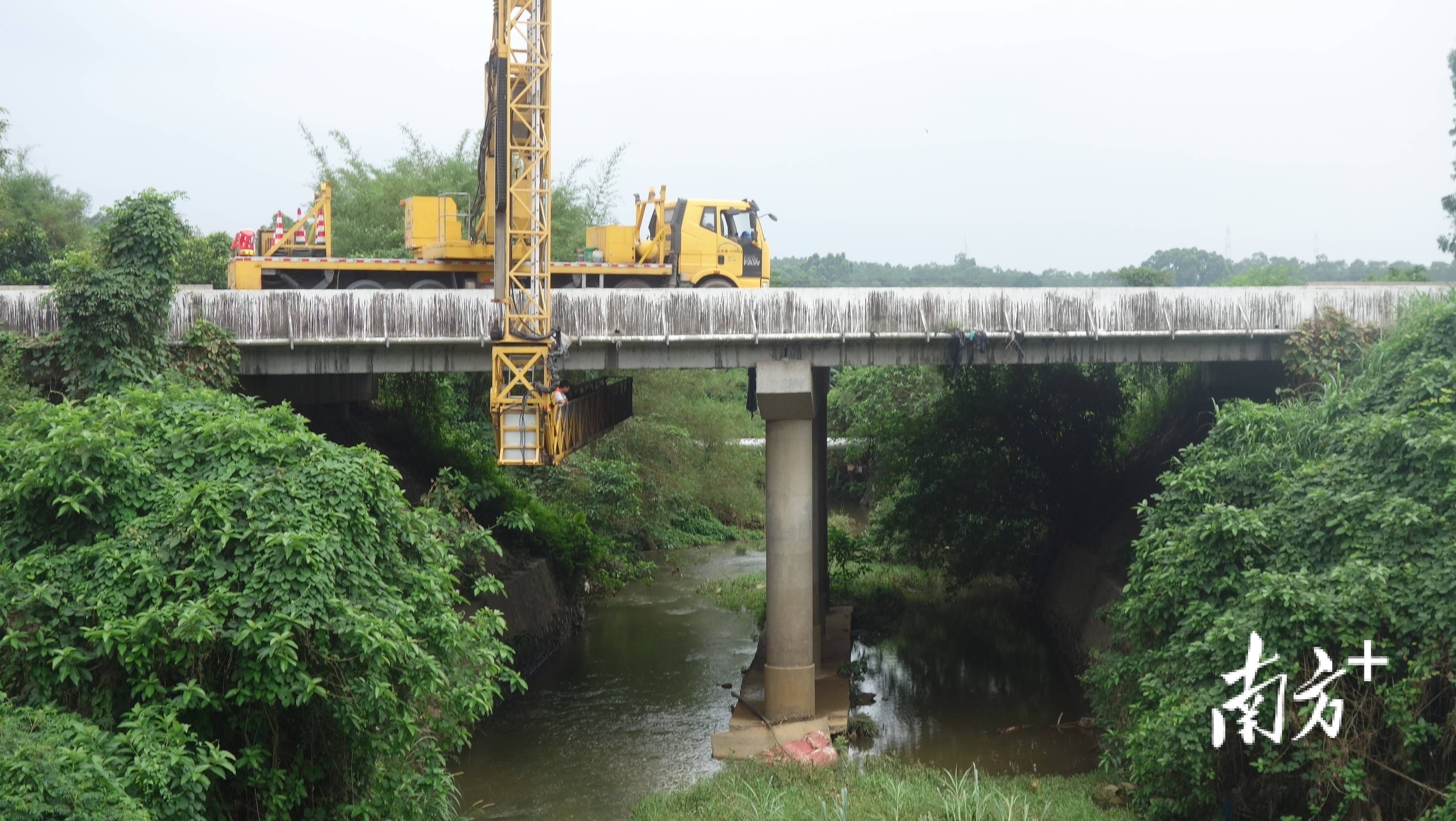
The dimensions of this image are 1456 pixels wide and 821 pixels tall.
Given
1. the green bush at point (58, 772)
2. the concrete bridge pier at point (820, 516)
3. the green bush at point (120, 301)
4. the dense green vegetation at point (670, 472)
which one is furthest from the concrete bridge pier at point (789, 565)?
the dense green vegetation at point (670, 472)

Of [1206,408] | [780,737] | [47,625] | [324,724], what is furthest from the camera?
[1206,408]

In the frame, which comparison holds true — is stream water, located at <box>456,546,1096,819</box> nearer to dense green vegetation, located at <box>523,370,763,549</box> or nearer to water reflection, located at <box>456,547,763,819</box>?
water reflection, located at <box>456,547,763,819</box>

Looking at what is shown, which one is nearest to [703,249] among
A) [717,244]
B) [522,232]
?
[717,244]

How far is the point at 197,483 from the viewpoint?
11617 millimetres

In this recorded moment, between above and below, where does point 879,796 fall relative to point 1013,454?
below

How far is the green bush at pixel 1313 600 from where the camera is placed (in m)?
12.6

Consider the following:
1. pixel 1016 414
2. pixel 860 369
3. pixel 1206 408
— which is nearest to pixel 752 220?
pixel 1016 414

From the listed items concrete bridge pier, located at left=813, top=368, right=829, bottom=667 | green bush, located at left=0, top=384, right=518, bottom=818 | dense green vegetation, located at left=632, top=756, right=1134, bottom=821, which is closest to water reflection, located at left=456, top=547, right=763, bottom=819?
dense green vegetation, located at left=632, top=756, right=1134, bottom=821

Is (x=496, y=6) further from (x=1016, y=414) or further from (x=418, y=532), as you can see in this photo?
(x=1016, y=414)

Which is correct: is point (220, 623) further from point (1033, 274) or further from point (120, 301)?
point (1033, 274)

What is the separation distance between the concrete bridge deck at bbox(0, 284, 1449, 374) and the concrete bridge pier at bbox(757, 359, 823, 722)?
1150 millimetres

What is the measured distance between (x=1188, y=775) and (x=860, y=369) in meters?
32.2

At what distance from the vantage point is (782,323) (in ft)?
61.7

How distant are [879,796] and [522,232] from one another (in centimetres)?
930
